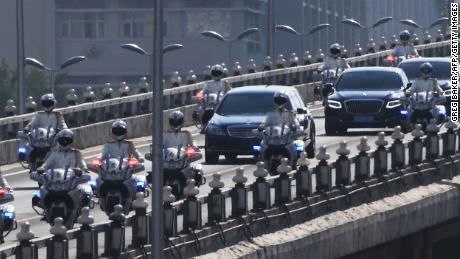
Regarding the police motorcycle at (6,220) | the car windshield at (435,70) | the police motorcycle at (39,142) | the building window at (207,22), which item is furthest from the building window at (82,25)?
the police motorcycle at (6,220)

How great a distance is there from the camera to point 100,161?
101 ft

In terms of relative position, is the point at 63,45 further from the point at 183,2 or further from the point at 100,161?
the point at 100,161

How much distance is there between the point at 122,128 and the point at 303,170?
2.86 metres

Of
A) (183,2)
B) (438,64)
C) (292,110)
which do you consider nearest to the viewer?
(292,110)

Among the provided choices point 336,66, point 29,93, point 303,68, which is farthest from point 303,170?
point 29,93

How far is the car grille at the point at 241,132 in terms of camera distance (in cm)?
4184

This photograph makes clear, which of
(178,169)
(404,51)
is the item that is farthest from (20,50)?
(178,169)

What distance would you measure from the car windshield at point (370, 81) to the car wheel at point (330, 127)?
2.75ft

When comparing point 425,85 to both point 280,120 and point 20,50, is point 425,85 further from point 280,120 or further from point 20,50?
point 20,50

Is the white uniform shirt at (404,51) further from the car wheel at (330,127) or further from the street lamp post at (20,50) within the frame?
the car wheel at (330,127)

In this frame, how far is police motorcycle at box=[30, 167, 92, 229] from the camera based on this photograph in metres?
28.8

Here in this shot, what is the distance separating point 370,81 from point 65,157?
20.8 m

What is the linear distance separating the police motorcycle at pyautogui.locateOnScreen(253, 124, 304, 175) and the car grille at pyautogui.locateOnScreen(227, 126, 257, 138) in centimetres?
354

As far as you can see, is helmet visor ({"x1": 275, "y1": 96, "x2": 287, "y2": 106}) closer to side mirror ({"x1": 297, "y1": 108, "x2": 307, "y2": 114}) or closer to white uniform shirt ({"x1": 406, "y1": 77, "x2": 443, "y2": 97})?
side mirror ({"x1": 297, "y1": 108, "x2": 307, "y2": 114})
